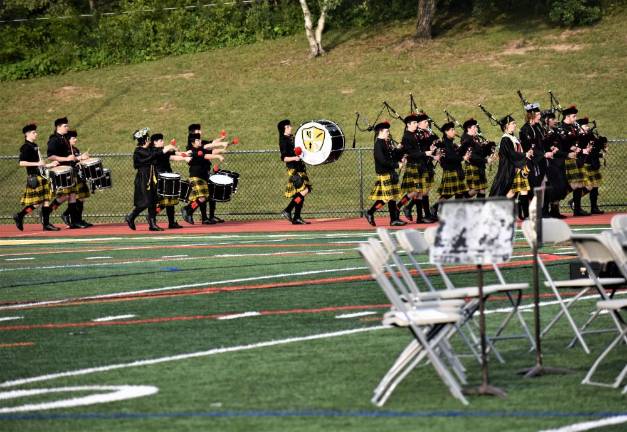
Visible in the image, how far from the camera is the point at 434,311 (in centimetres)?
873

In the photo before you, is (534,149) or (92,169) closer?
(534,149)

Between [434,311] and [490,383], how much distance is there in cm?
70

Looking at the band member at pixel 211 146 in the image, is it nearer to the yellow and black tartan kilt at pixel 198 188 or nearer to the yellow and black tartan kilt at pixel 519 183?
the yellow and black tartan kilt at pixel 198 188

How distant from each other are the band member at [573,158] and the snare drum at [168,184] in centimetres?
668

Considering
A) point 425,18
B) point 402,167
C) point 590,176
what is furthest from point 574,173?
point 425,18

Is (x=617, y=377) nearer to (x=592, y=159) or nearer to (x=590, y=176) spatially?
(x=590, y=176)

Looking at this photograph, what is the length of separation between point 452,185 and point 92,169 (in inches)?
247

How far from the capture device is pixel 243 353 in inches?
413

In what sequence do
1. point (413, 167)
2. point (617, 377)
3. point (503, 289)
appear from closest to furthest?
point (617, 377)
point (503, 289)
point (413, 167)

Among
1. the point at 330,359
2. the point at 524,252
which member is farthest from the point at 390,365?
the point at 524,252

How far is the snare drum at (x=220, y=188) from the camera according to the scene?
25.7 metres

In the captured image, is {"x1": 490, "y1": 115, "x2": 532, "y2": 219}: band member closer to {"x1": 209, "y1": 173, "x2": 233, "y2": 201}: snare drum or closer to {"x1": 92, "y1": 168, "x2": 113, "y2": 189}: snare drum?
{"x1": 209, "y1": 173, "x2": 233, "y2": 201}: snare drum

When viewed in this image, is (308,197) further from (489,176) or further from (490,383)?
(490,383)

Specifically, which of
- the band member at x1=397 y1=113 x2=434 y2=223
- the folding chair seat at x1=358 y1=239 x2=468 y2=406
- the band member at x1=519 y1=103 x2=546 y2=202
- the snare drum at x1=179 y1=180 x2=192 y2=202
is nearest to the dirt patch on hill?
the snare drum at x1=179 y1=180 x2=192 y2=202
